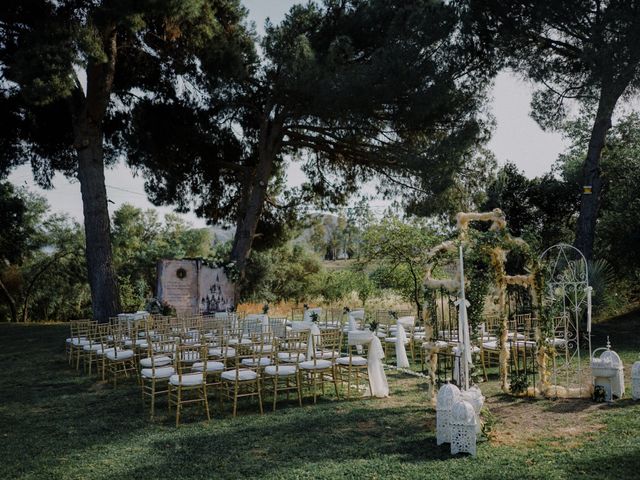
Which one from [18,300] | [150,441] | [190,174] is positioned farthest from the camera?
[18,300]

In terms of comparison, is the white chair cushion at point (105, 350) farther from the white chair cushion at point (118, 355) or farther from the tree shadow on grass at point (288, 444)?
the tree shadow on grass at point (288, 444)

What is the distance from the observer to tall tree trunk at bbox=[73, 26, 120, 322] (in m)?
13.4

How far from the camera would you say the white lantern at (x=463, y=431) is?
496 centimetres

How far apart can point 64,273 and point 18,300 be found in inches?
89.9

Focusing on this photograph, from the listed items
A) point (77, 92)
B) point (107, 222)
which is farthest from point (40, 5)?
point (107, 222)

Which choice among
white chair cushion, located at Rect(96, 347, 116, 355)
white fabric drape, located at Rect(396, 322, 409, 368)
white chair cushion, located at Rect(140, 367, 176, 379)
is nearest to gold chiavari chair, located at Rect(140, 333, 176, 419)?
white chair cushion, located at Rect(140, 367, 176, 379)

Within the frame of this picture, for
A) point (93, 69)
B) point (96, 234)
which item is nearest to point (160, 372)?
point (96, 234)

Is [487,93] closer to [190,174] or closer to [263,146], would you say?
[263,146]

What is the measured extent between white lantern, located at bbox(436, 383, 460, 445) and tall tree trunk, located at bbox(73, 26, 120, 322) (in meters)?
10.3

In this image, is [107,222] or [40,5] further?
[107,222]

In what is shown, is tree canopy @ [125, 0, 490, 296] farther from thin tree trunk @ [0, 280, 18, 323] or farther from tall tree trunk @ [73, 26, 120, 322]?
thin tree trunk @ [0, 280, 18, 323]

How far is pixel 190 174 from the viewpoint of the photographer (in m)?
17.0

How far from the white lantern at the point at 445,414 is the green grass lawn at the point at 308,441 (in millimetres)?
135

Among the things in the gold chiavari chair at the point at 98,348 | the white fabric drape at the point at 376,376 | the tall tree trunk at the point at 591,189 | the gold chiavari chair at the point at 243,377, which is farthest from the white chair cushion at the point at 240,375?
the tall tree trunk at the point at 591,189
